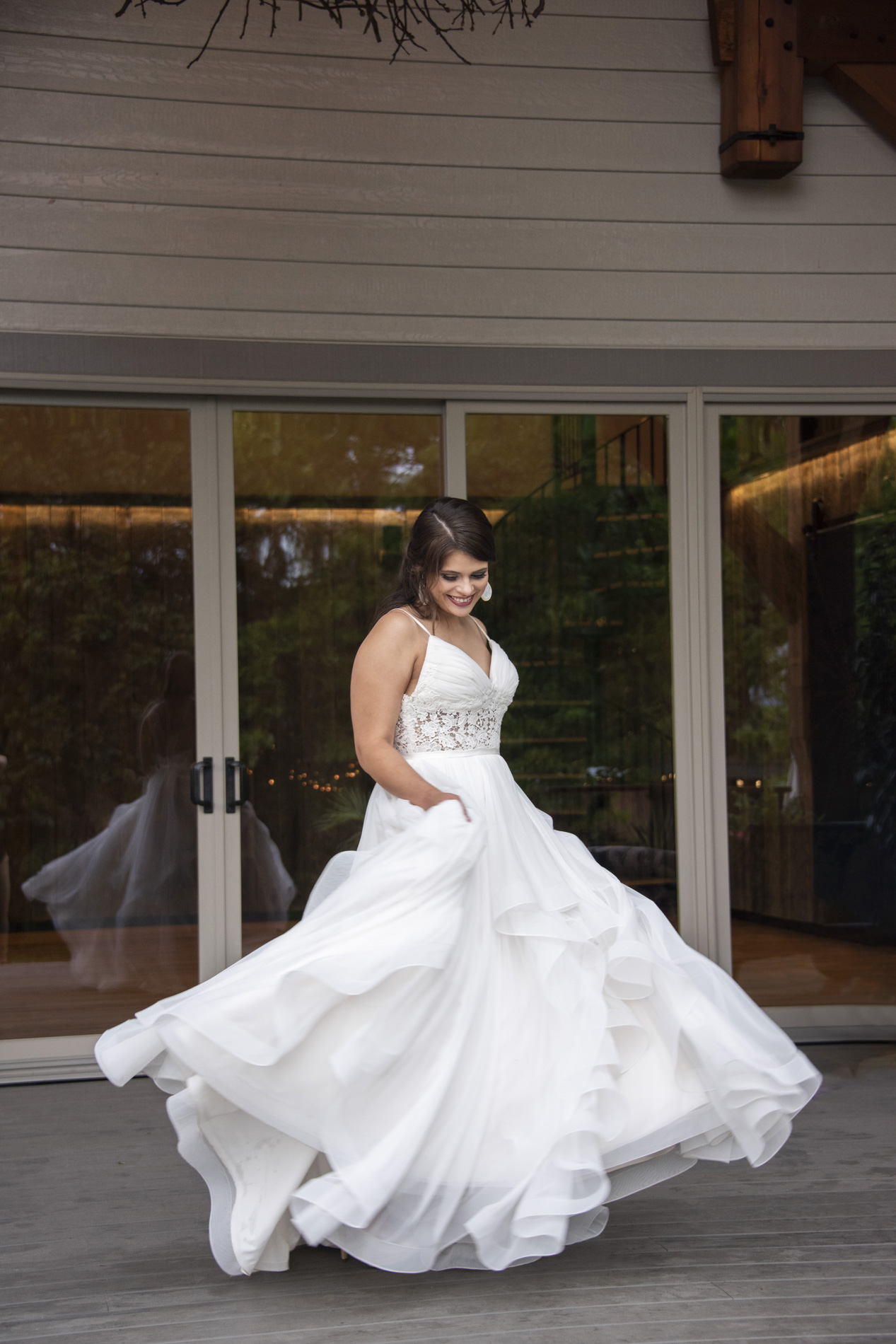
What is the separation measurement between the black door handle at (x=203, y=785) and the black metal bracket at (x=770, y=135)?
2.98 m

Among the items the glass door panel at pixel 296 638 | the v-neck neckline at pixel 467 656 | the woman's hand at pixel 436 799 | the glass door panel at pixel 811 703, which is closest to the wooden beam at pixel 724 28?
the glass door panel at pixel 811 703

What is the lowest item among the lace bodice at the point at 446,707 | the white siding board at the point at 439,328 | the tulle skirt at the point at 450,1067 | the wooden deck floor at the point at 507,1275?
the wooden deck floor at the point at 507,1275

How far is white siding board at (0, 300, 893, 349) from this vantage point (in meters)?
3.91

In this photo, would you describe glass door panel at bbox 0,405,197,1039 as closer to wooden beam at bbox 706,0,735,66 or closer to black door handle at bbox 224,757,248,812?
black door handle at bbox 224,757,248,812

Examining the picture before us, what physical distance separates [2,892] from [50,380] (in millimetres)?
1855

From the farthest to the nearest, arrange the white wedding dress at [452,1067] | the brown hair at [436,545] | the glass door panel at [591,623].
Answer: the glass door panel at [591,623]
the brown hair at [436,545]
the white wedding dress at [452,1067]

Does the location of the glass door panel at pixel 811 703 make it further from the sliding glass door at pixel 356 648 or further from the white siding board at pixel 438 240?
the white siding board at pixel 438 240

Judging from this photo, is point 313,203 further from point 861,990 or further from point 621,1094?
point 861,990

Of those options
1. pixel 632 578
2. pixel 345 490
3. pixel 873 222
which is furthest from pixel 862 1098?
pixel 873 222

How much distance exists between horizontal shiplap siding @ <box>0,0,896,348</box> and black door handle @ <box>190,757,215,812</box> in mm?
1536

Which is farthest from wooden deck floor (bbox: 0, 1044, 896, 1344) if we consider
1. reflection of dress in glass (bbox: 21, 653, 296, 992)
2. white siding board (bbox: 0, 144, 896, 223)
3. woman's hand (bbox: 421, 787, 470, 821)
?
white siding board (bbox: 0, 144, 896, 223)

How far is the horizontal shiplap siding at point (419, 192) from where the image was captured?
12.8 feet

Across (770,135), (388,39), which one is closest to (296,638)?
(388,39)

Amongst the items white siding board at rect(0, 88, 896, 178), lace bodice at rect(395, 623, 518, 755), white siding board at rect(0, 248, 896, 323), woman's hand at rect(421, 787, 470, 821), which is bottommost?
woman's hand at rect(421, 787, 470, 821)
